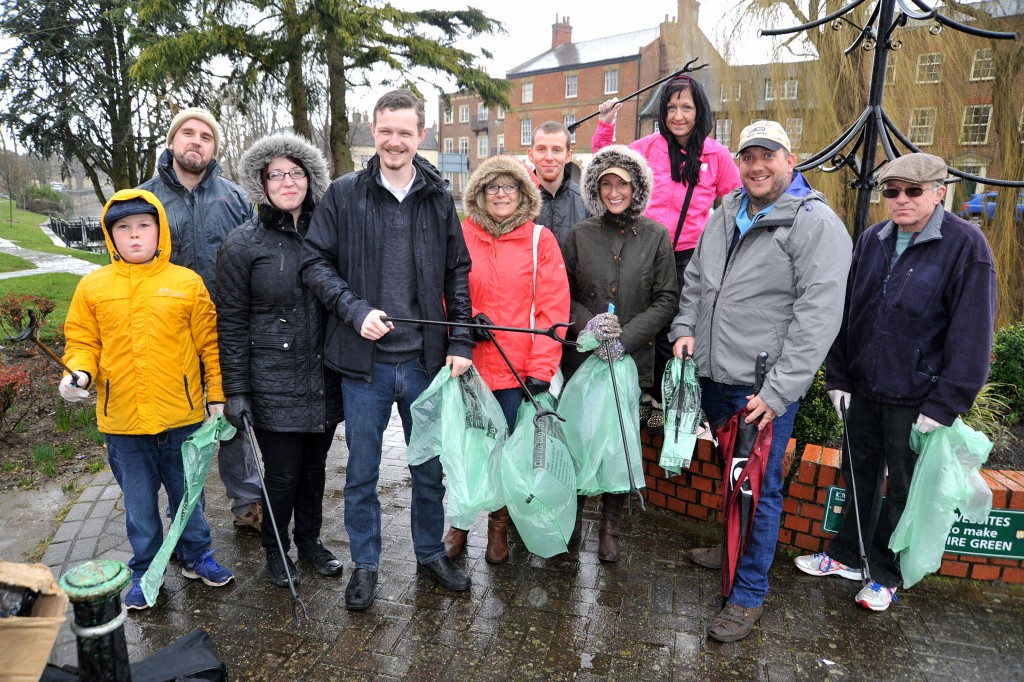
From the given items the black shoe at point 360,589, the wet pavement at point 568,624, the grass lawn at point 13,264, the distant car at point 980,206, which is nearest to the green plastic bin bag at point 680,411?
the wet pavement at point 568,624

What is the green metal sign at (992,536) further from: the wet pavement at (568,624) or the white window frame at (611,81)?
the white window frame at (611,81)

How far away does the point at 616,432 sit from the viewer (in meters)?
3.23

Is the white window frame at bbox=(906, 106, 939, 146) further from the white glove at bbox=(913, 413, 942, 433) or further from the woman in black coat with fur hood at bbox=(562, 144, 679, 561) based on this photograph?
the white glove at bbox=(913, 413, 942, 433)

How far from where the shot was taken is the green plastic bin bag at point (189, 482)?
289cm

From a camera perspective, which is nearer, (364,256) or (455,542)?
(364,256)

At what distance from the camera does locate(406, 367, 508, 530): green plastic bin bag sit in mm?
3037

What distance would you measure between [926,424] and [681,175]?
5.92ft

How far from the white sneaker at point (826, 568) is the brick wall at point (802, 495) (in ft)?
0.47

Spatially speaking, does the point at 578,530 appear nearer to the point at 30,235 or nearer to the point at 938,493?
the point at 938,493

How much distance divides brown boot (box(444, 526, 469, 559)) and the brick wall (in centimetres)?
125

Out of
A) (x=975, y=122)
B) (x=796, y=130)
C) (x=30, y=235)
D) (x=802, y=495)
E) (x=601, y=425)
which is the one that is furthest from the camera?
(x=30, y=235)

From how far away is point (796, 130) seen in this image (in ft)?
20.9

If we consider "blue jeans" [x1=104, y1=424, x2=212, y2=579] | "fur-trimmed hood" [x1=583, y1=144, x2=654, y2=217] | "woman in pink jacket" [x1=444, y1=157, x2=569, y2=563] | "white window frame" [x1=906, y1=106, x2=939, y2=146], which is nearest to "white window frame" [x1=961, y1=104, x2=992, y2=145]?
"white window frame" [x1=906, y1=106, x2=939, y2=146]

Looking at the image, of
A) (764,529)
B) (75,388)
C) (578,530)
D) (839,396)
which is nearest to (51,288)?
(75,388)
